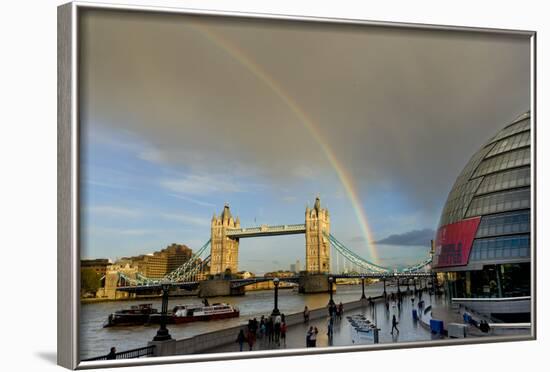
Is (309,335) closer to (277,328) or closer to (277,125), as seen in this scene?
(277,328)

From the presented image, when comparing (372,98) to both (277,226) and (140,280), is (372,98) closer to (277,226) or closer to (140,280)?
(277,226)

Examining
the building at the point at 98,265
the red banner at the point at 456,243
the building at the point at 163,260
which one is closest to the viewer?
the building at the point at 98,265

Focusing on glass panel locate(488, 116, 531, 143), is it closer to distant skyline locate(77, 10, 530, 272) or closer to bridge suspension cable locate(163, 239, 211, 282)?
distant skyline locate(77, 10, 530, 272)

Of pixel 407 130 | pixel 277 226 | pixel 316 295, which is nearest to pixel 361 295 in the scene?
pixel 316 295

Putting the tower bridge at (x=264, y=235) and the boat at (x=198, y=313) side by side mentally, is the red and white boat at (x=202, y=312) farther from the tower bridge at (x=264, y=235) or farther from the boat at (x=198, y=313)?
the tower bridge at (x=264, y=235)

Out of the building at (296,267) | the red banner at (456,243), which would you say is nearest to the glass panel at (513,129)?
the red banner at (456,243)
